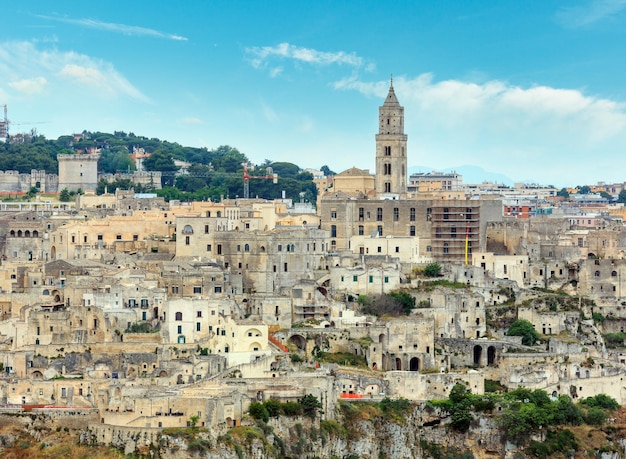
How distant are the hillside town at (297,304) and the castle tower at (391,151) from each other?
4.0 inches

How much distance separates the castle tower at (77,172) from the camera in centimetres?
10206

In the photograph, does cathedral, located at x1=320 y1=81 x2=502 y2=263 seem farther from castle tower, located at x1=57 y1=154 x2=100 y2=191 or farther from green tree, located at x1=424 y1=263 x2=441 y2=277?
castle tower, located at x1=57 y1=154 x2=100 y2=191

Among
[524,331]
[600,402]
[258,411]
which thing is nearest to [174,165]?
[524,331]

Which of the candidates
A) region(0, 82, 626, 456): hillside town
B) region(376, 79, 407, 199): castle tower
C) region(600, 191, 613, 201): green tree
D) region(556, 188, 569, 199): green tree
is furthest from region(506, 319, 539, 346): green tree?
region(600, 191, 613, 201): green tree

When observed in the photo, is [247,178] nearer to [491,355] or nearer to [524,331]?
[524,331]

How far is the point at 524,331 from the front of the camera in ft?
217

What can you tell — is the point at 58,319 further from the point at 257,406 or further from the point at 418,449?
the point at 418,449

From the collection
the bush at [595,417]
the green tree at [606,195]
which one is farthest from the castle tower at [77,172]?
the green tree at [606,195]

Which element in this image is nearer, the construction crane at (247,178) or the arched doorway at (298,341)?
the arched doorway at (298,341)

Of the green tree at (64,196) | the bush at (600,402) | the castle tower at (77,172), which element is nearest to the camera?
the bush at (600,402)

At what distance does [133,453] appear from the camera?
50250mm

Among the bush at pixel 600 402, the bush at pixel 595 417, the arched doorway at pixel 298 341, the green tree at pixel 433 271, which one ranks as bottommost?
the bush at pixel 595 417

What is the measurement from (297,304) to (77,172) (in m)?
42.1

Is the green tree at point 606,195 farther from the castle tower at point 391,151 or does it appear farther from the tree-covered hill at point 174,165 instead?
the castle tower at point 391,151
